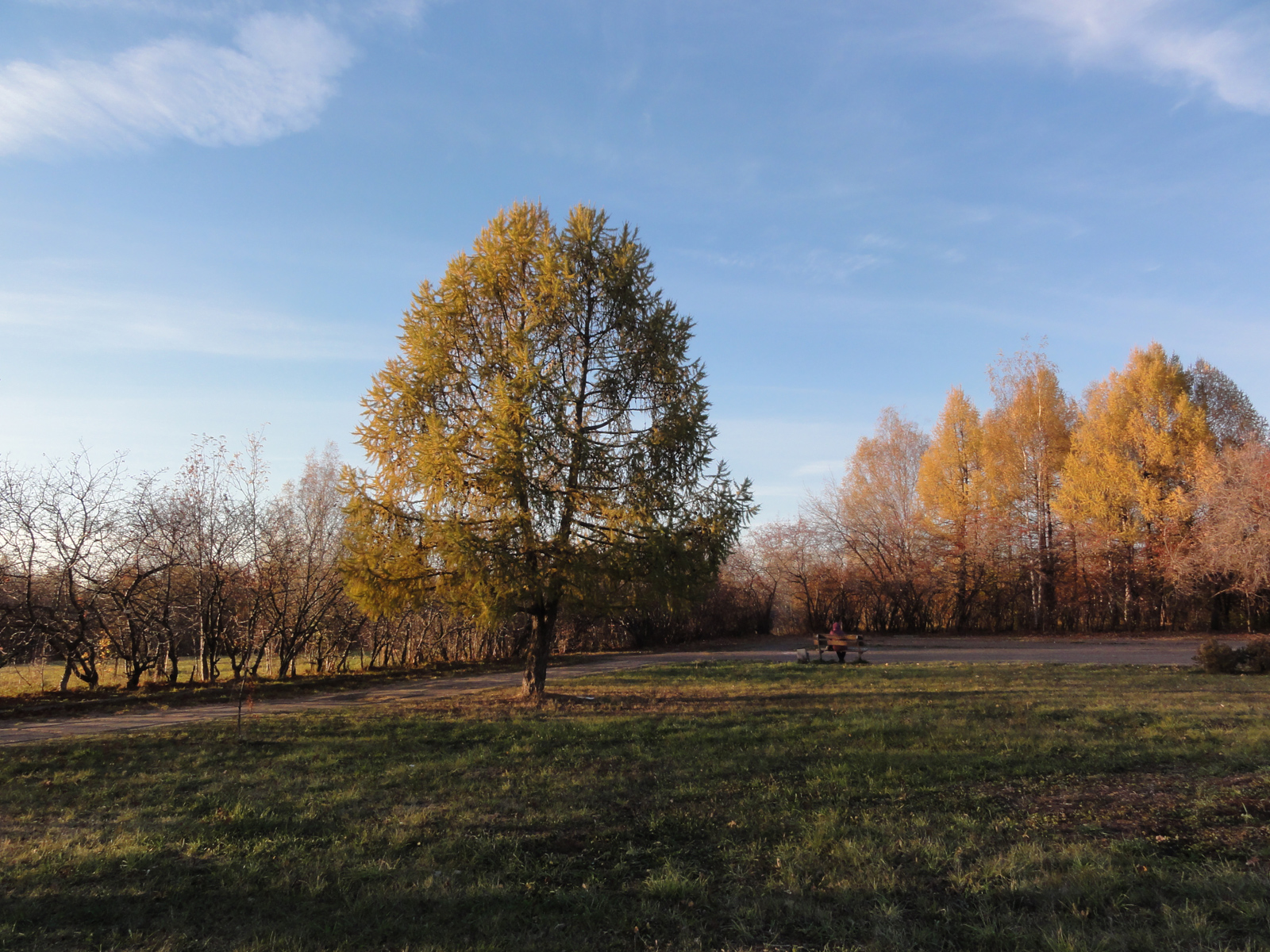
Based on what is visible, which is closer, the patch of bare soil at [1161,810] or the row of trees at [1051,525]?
the patch of bare soil at [1161,810]

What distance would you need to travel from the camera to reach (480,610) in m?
11.1

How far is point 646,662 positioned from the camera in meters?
20.8

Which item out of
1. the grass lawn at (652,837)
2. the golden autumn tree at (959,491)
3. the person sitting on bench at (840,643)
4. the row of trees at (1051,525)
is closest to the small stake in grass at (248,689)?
the grass lawn at (652,837)

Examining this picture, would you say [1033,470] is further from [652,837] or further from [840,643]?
[652,837]

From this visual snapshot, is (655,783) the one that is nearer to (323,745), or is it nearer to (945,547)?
(323,745)

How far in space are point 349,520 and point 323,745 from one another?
4087mm

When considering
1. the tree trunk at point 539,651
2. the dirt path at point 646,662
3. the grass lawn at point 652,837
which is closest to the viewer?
the grass lawn at point 652,837

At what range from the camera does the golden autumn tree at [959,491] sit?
32.7m

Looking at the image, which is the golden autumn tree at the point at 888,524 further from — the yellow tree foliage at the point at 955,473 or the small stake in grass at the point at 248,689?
the small stake in grass at the point at 248,689

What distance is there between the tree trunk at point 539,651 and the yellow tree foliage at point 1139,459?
29612 millimetres

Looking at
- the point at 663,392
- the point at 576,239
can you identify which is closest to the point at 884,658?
the point at 663,392

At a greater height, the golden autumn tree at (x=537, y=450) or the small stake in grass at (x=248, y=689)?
the golden autumn tree at (x=537, y=450)

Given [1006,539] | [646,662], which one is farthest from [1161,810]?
[1006,539]

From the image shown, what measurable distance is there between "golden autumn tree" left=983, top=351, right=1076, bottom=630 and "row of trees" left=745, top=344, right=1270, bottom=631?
0.08 meters
